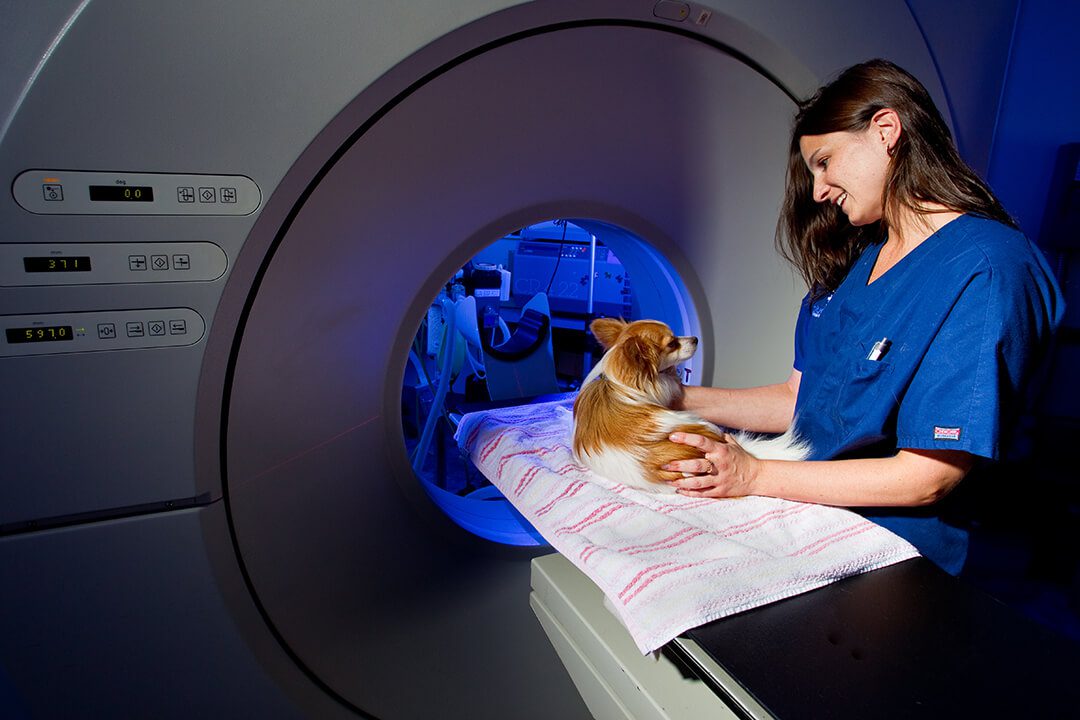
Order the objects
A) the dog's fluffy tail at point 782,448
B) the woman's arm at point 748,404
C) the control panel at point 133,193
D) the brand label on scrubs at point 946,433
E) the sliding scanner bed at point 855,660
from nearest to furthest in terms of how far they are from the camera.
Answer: the sliding scanner bed at point 855,660 → the control panel at point 133,193 → the brand label on scrubs at point 946,433 → the dog's fluffy tail at point 782,448 → the woman's arm at point 748,404

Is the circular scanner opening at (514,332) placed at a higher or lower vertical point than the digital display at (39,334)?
lower

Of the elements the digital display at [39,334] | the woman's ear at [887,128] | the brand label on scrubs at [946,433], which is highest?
the woman's ear at [887,128]

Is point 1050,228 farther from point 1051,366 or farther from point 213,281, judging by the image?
point 213,281

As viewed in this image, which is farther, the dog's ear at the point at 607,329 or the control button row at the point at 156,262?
the dog's ear at the point at 607,329

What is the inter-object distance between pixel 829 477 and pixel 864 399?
0.49 feet

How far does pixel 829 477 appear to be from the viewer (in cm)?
92

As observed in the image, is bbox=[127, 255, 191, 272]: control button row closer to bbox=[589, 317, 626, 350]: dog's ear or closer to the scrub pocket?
bbox=[589, 317, 626, 350]: dog's ear

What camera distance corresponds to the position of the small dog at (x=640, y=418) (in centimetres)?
101

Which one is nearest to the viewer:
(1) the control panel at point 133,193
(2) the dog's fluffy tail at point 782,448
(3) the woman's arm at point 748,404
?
(1) the control panel at point 133,193

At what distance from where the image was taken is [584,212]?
108cm

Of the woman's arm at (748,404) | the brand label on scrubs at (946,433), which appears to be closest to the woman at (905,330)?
the brand label on scrubs at (946,433)

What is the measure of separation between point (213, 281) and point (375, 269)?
22 cm

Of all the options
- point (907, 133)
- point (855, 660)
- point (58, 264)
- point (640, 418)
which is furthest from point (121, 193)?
point (907, 133)

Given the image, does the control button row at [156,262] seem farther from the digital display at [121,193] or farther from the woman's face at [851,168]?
the woman's face at [851,168]
